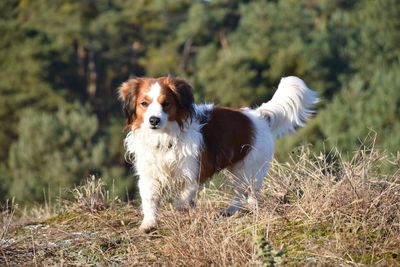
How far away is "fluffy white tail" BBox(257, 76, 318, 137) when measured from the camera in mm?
8742

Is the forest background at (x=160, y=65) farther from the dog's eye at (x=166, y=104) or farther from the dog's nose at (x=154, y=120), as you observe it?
the dog's nose at (x=154, y=120)

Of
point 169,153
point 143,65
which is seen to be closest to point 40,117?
point 143,65

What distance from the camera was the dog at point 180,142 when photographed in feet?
24.2

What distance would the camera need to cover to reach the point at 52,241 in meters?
6.40

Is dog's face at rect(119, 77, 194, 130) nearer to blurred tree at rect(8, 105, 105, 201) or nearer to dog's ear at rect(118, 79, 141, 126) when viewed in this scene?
dog's ear at rect(118, 79, 141, 126)

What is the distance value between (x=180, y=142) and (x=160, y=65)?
43.6 m

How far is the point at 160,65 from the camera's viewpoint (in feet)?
167

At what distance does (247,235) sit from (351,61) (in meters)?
39.6

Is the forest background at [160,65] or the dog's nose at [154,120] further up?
the dog's nose at [154,120]

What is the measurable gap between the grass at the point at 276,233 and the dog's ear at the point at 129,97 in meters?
1.09

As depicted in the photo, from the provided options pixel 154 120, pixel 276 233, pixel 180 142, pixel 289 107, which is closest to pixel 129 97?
pixel 154 120

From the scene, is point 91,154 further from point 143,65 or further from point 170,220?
point 170,220

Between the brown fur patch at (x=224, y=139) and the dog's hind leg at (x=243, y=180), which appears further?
the brown fur patch at (x=224, y=139)

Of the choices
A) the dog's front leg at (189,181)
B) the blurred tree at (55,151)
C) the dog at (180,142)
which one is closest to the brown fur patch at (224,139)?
the dog at (180,142)
